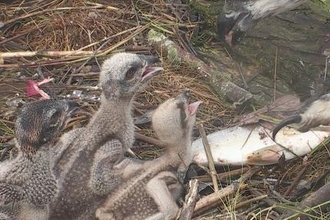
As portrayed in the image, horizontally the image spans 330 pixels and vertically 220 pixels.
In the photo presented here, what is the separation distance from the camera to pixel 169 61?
580 centimetres

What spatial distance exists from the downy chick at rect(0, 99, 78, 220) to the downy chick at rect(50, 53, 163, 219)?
20cm

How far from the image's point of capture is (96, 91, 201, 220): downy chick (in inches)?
173

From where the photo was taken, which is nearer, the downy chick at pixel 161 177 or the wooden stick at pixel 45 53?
the downy chick at pixel 161 177

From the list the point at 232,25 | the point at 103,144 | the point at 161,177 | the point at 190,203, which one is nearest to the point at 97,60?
the point at 232,25

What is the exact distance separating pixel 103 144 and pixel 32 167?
527 millimetres

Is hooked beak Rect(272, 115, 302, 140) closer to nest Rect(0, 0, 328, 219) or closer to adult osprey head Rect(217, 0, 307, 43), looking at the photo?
nest Rect(0, 0, 328, 219)

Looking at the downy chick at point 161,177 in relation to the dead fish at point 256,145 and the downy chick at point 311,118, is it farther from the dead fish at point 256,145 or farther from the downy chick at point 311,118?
the downy chick at point 311,118

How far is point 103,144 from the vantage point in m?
4.58

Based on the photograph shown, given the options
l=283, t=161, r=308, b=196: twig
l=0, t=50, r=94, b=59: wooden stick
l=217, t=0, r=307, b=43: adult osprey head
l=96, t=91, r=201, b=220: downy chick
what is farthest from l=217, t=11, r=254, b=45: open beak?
l=283, t=161, r=308, b=196: twig

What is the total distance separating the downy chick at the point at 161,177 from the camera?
173 inches

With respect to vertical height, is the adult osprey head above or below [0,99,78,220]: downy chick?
above

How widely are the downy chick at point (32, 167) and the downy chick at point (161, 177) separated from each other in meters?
0.37

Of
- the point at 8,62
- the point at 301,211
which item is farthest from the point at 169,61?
the point at 301,211

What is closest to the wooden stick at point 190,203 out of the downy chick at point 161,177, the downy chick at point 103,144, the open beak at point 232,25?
the downy chick at point 161,177
